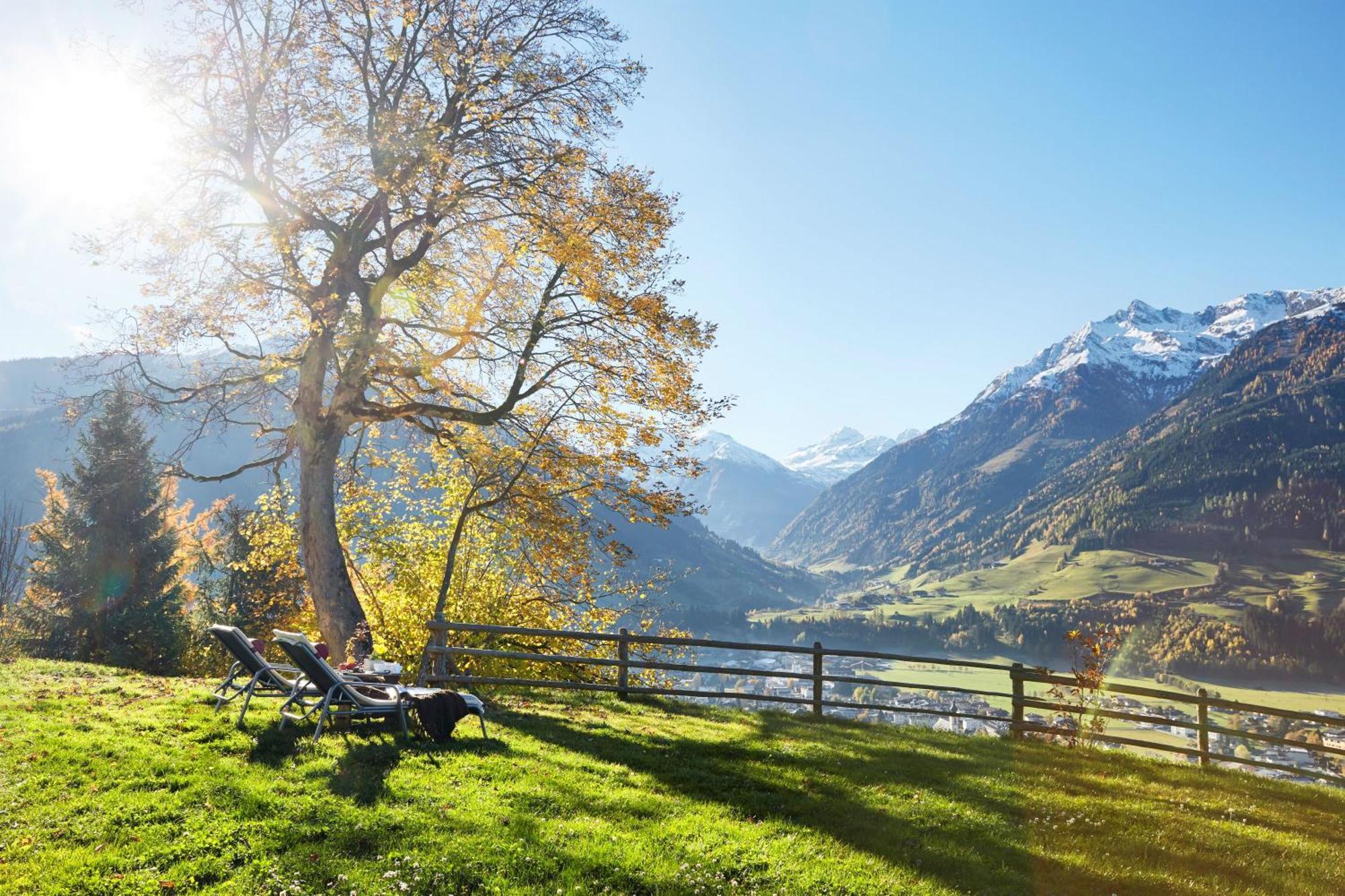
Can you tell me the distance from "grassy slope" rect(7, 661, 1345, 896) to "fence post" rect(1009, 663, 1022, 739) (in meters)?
3.49

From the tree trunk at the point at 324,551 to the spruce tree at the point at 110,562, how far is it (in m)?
19.1

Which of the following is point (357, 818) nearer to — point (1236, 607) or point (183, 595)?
point (183, 595)

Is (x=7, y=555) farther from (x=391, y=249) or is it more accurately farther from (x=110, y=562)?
(x=391, y=249)

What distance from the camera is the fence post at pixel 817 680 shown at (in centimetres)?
1527

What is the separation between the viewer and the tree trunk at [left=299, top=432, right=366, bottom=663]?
1388 centimetres

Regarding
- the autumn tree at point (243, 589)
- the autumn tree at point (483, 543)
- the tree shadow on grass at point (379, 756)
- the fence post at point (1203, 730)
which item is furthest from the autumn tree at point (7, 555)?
the fence post at point (1203, 730)

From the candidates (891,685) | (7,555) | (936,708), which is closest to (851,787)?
(936,708)

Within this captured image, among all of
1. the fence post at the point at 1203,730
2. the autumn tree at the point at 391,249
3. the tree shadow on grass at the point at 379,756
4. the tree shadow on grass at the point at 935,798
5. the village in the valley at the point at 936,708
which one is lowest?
the village in the valley at the point at 936,708

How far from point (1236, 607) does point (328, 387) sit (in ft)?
702

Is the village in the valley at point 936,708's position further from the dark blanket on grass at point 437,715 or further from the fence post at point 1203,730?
the dark blanket on grass at point 437,715

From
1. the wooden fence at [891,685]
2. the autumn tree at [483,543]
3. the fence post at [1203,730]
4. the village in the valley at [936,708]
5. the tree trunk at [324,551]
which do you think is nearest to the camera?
the wooden fence at [891,685]

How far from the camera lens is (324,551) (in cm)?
1409

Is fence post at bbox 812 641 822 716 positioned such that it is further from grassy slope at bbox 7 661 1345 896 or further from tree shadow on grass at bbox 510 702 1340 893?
grassy slope at bbox 7 661 1345 896

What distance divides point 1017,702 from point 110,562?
35.8 m
